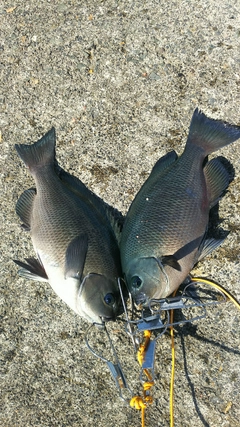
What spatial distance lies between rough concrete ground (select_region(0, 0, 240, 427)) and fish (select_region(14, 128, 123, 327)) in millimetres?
149

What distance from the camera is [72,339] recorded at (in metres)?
2.59

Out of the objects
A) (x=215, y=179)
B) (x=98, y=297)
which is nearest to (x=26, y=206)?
(x=98, y=297)

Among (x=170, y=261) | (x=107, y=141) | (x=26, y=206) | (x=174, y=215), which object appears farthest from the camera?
(x=107, y=141)

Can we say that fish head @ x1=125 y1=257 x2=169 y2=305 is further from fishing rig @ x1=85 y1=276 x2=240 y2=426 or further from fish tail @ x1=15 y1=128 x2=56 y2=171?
fish tail @ x1=15 y1=128 x2=56 y2=171

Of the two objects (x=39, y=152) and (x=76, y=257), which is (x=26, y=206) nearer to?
(x=39, y=152)

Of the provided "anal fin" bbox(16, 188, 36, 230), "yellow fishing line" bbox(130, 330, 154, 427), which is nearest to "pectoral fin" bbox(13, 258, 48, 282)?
"anal fin" bbox(16, 188, 36, 230)

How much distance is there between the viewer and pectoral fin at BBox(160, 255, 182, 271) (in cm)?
219

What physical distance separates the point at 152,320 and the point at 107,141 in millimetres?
1256

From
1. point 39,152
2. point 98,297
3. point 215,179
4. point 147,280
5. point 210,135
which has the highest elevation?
point 210,135

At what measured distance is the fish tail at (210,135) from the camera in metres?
2.52

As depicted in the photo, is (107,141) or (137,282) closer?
(137,282)

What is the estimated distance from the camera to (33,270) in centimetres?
255

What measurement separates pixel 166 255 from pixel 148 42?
63.3 inches

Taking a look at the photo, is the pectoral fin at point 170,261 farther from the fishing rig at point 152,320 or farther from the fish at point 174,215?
the fishing rig at point 152,320
